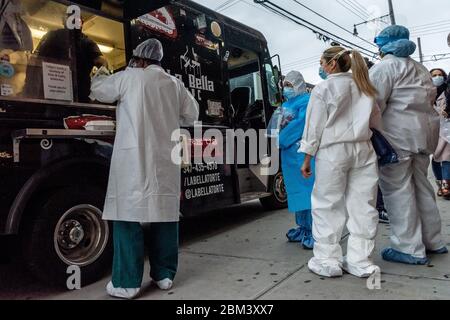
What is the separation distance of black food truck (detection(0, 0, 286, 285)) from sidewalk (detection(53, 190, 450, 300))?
0.44m

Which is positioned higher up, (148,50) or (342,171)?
(148,50)

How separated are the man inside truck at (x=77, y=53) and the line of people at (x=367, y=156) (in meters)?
1.86

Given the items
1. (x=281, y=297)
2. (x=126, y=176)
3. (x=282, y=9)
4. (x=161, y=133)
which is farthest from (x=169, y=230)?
(x=282, y=9)

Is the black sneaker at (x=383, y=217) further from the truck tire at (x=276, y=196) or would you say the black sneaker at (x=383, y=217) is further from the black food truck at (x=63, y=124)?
the black food truck at (x=63, y=124)

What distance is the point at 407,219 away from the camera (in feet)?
10.2

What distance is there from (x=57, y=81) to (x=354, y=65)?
7.58 feet

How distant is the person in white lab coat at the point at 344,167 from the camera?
2822 millimetres

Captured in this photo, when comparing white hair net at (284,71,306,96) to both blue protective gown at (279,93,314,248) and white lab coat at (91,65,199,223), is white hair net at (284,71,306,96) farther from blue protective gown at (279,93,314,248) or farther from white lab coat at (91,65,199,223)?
white lab coat at (91,65,199,223)

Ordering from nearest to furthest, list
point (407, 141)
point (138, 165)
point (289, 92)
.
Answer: point (138, 165)
point (407, 141)
point (289, 92)

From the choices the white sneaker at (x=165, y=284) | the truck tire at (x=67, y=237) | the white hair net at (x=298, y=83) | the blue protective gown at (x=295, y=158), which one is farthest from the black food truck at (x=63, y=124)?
the white hair net at (x=298, y=83)

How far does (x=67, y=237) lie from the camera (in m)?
2.99

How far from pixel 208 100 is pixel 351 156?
208 cm

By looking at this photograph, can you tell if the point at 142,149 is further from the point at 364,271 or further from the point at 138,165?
the point at 364,271

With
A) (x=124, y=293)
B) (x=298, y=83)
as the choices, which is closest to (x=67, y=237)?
(x=124, y=293)
